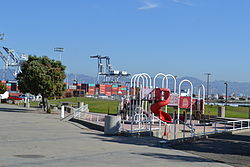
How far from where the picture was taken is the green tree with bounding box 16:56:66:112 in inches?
1838

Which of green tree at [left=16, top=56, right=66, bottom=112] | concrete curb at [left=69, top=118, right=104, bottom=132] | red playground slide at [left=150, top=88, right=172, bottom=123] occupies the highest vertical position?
green tree at [left=16, top=56, right=66, bottom=112]

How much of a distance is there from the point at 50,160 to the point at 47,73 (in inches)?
1405

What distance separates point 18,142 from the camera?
57.8 feet

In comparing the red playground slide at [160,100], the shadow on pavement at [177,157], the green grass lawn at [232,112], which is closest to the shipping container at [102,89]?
the green grass lawn at [232,112]

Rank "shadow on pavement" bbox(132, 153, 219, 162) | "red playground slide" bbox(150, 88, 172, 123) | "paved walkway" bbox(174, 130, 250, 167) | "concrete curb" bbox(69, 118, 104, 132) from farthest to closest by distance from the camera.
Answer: "red playground slide" bbox(150, 88, 172, 123) < "concrete curb" bbox(69, 118, 104, 132) < "paved walkway" bbox(174, 130, 250, 167) < "shadow on pavement" bbox(132, 153, 219, 162)

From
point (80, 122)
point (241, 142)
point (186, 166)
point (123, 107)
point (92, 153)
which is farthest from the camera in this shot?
point (123, 107)

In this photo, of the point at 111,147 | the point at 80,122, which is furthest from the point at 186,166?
the point at 80,122

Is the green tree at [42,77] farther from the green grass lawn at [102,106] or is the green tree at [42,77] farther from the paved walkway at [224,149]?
the paved walkway at [224,149]

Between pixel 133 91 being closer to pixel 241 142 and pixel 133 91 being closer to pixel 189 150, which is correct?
pixel 241 142

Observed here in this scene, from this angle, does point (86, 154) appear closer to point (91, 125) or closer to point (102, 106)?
point (91, 125)

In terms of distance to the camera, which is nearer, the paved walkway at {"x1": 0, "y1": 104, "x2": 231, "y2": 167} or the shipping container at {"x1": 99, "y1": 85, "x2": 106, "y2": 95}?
the paved walkway at {"x1": 0, "y1": 104, "x2": 231, "y2": 167}

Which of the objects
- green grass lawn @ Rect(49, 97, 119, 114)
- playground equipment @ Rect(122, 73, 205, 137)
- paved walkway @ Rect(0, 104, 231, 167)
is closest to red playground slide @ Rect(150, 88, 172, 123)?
playground equipment @ Rect(122, 73, 205, 137)

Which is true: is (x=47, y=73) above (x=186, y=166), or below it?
above

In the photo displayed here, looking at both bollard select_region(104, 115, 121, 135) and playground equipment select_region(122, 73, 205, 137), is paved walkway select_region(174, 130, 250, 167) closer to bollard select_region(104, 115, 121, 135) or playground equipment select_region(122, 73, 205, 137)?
bollard select_region(104, 115, 121, 135)
